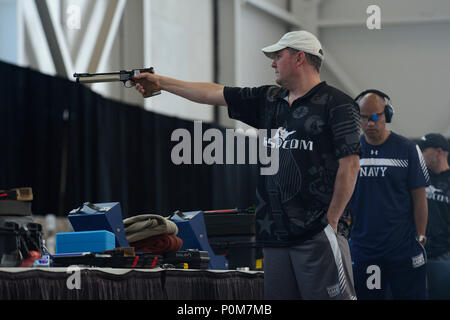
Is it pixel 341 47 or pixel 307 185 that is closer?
pixel 307 185

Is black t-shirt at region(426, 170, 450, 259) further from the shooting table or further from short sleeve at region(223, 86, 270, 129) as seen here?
short sleeve at region(223, 86, 270, 129)

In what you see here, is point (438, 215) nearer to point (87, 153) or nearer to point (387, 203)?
point (387, 203)

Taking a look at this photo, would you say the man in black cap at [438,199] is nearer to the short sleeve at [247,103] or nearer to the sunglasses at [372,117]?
the sunglasses at [372,117]

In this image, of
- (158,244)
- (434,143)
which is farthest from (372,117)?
(158,244)

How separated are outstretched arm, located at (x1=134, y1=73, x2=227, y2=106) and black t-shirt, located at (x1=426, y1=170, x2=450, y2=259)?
7.26ft

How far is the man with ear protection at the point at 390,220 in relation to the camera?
4.11 metres

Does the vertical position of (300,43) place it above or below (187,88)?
above

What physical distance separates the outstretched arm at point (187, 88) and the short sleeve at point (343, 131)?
0.44 metres

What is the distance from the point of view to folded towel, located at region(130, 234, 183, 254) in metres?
3.76

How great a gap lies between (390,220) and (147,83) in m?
1.46

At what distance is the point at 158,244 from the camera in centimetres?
376

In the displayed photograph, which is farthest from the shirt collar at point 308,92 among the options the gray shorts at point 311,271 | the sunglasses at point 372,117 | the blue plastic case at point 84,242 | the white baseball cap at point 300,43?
the sunglasses at point 372,117
